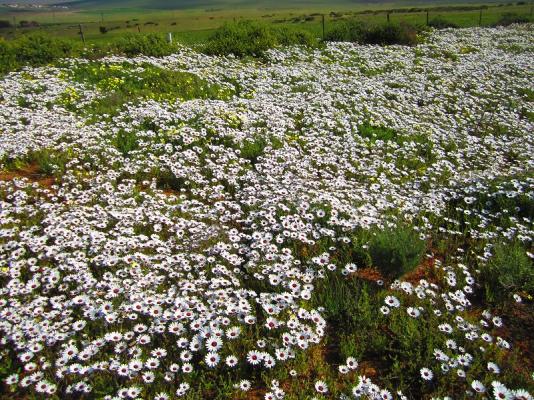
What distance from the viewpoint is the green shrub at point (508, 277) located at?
596cm

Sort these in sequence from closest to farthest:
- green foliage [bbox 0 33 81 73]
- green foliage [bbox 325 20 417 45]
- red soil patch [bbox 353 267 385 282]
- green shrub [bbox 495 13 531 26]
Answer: red soil patch [bbox 353 267 385 282], green foliage [bbox 0 33 81 73], green foliage [bbox 325 20 417 45], green shrub [bbox 495 13 531 26]

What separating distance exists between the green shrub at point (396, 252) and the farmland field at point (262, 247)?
32 millimetres

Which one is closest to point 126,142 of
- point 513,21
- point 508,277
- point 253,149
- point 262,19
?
point 253,149

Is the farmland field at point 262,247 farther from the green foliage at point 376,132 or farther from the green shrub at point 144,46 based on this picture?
the green shrub at point 144,46

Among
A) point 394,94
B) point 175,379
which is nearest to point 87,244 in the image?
point 175,379

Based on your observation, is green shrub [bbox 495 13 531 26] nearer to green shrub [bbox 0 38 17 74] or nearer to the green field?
the green field

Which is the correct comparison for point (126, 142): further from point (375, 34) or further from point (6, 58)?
point (375, 34)

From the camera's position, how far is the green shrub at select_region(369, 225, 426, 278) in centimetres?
600

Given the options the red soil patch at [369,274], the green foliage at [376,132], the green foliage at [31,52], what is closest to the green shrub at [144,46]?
the green foliage at [31,52]

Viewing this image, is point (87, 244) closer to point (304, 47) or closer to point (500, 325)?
point (500, 325)

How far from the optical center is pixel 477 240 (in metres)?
7.46

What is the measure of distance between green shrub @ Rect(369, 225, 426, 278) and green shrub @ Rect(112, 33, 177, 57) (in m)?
17.7

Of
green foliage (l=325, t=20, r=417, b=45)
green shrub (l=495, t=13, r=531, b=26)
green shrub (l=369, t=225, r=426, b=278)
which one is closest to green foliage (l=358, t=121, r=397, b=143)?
green shrub (l=369, t=225, r=426, b=278)

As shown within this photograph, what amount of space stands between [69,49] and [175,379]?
66.1 feet
